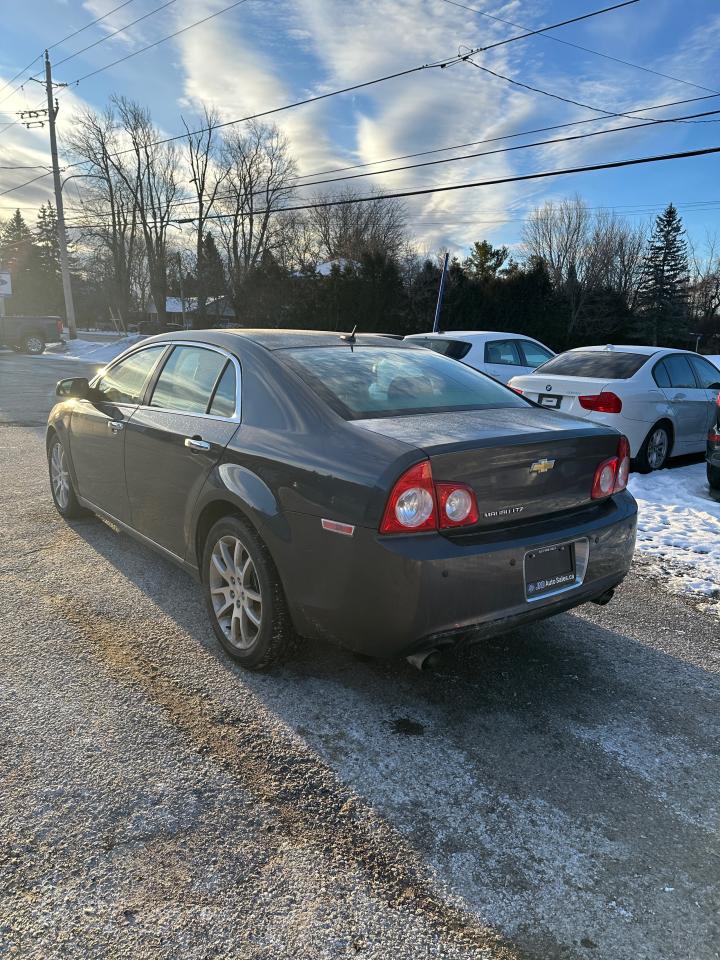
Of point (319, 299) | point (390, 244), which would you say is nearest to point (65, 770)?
point (319, 299)

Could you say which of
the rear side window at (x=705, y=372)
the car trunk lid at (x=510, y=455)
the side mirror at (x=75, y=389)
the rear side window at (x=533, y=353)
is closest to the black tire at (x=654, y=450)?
the rear side window at (x=705, y=372)

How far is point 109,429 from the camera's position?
4250 millimetres

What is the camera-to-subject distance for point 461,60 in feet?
45.3

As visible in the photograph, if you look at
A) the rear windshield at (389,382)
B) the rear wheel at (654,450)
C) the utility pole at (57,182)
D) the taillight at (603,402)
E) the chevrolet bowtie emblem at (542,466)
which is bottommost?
the rear wheel at (654,450)

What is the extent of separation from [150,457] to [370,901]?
2.64 metres

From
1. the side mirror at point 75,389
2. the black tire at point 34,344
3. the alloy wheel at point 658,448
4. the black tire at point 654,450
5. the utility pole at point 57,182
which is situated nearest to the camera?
the side mirror at point 75,389

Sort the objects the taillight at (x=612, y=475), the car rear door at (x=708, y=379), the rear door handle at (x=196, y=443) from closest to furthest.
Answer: the taillight at (x=612, y=475) < the rear door handle at (x=196, y=443) < the car rear door at (x=708, y=379)

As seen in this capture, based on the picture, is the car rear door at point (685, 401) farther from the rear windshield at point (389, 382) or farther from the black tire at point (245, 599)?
the black tire at point (245, 599)

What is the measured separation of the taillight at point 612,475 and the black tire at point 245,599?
5.00 ft

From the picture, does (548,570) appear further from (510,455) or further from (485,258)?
(485,258)

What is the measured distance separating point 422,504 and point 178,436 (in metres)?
1.65

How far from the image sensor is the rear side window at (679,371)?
7.87 meters

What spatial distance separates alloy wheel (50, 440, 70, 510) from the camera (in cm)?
512

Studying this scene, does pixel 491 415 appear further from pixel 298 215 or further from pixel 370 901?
pixel 298 215
